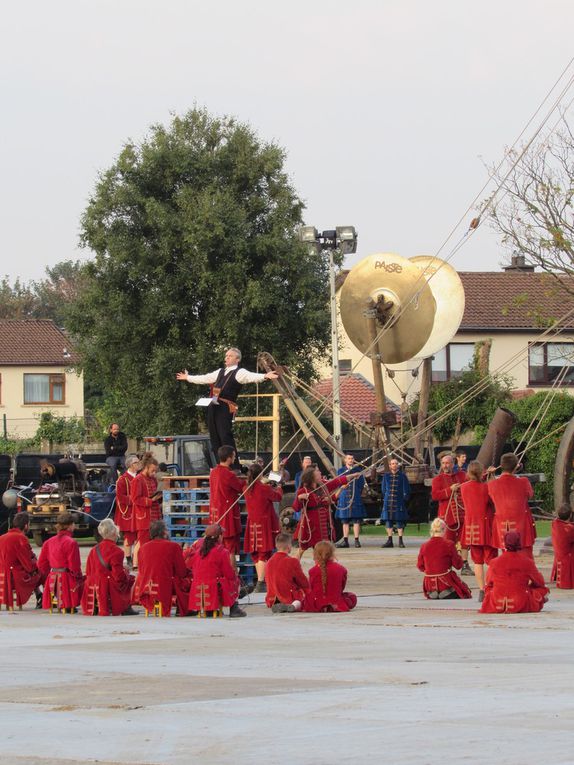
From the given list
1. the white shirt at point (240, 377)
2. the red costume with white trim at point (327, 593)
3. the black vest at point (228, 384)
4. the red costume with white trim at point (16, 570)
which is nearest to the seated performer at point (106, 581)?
the red costume with white trim at point (16, 570)

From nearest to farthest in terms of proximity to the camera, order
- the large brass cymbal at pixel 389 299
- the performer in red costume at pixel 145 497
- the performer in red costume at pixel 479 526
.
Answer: the performer in red costume at pixel 479 526 → the performer in red costume at pixel 145 497 → the large brass cymbal at pixel 389 299

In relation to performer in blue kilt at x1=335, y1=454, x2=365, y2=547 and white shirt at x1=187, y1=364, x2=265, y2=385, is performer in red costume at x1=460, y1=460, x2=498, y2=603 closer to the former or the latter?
white shirt at x1=187, y1=364, x2=265, y2=385

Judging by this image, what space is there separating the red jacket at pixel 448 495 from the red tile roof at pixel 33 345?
165 ft

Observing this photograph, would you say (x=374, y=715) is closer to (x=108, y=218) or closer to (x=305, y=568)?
(x=305, y=568)

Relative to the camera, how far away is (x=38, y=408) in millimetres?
73875

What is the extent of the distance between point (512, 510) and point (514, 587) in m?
1.82

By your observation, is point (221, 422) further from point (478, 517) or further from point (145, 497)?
point (478, 517)

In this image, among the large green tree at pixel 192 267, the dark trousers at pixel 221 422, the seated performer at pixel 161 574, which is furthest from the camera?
the large green tree at pixel 192 267

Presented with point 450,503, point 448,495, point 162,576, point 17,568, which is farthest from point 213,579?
point 448,495

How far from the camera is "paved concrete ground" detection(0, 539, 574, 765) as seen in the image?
8.39 metres

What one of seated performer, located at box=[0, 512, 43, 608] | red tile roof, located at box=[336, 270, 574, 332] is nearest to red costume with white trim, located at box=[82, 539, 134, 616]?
seated performer, located at box=[0, 512, 43, 608]

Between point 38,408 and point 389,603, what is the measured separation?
185 feet

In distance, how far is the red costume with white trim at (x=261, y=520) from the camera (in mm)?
19531

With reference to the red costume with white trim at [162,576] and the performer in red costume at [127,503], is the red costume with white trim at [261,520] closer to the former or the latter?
the red costume with white trim at [162,576]
